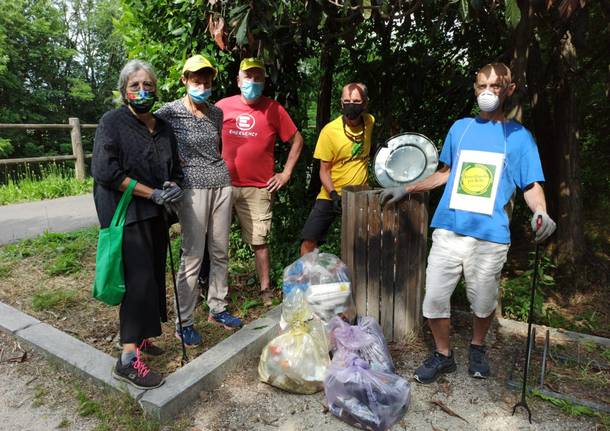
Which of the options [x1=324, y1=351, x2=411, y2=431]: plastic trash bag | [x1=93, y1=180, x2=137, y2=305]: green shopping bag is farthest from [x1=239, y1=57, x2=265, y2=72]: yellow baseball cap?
[x1=324, y1=351, x2=411, y2=431]: plastic trash bag

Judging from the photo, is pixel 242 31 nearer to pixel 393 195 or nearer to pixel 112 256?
pixel 393 195

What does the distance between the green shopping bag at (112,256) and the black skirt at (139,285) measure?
51mm

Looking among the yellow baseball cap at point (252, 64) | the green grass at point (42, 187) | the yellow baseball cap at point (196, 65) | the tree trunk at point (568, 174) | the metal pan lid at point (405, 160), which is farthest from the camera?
the green grass at point (42, 187)

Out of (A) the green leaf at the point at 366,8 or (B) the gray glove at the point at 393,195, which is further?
(B) the gray glove at the point at 393,195

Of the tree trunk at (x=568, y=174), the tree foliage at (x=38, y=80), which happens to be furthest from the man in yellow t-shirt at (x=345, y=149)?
the tree foliage at (x=38, y=80)

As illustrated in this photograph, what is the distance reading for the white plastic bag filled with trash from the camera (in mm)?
2904

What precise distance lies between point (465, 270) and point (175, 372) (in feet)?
5.67

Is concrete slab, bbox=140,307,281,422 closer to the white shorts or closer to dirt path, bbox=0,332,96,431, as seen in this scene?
dirt path, bbox=0,332,96,431

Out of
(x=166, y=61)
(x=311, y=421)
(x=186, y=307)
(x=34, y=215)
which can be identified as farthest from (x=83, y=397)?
(x=34, y=215)

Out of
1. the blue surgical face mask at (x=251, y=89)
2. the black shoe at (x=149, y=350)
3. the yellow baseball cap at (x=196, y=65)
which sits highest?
the yellow baseball cap at (x=196, y=65)

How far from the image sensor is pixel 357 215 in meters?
2.91

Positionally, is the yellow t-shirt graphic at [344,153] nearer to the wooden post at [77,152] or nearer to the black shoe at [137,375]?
the black shoe at [137,375]

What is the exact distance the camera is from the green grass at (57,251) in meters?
4.45

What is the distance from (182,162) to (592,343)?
2.97 meters
